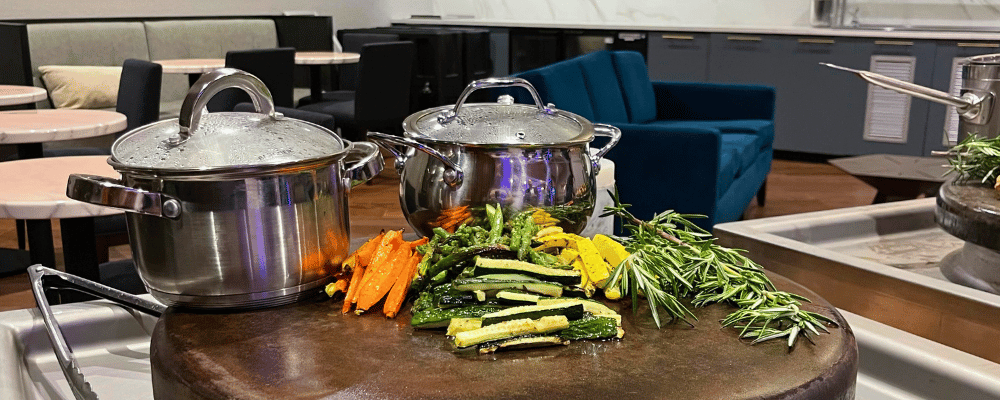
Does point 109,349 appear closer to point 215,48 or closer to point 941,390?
point 941,390

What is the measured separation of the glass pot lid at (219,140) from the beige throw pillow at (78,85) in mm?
5421

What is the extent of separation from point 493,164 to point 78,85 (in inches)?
219

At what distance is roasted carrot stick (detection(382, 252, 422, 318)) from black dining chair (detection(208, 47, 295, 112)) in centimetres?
395

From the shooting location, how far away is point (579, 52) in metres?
7.97

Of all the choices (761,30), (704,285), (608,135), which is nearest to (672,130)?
(608,135)

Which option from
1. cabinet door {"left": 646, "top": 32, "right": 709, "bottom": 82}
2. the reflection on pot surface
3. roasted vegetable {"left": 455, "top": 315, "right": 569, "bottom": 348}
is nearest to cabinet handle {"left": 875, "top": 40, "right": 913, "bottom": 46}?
cabinet door {"left": 646, "top": 32, "right": 709, "bottom": 82}

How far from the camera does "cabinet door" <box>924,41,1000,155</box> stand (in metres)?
5.97

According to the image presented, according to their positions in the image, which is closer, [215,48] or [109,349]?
[109,349]

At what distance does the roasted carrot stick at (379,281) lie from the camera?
0.94 metres

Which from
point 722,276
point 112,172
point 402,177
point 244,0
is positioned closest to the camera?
point 722,276

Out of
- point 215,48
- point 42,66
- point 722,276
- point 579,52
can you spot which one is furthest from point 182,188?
point 579,52

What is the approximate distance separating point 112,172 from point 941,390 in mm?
2122

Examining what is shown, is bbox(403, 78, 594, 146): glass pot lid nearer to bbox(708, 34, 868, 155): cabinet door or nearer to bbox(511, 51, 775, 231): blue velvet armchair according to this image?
bbox(511, 51, 775, 231): blue velvet armchair

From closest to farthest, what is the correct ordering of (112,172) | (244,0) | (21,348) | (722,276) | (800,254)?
1. (722,276)
2. (21,348)
3. (800,254)
4. (112,172)
5. (244,0)
